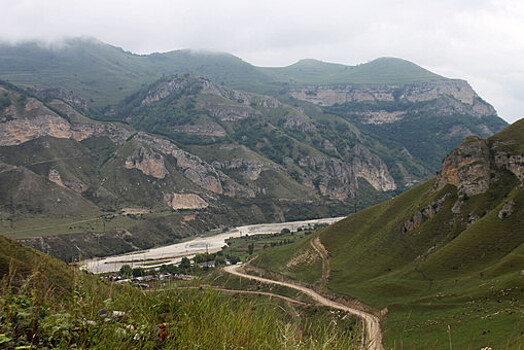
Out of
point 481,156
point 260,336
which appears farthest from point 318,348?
point 481,156

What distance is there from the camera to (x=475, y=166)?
90375 millimetres

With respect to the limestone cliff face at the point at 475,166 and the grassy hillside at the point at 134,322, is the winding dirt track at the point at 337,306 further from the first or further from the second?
the grassy hillside at the point at 134,322

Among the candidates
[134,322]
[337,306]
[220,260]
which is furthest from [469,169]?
[134,322]

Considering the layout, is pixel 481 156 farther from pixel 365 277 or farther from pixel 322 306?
pixel 322 306

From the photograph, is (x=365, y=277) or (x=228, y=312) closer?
(x=228, y=312)

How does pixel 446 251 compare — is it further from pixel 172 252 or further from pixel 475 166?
pixel 172 252

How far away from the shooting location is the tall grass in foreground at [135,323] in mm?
4953

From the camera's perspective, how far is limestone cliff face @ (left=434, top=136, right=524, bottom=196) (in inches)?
3465

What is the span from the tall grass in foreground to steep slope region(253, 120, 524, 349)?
44.5m

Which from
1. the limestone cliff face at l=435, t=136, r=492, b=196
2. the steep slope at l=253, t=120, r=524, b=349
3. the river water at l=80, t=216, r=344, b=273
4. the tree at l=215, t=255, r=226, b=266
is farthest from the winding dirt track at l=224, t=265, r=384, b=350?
the limestone cliff face at l=435, t=136, r=492, b=196

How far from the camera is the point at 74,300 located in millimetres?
5617

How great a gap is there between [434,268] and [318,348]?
7493 centimetres

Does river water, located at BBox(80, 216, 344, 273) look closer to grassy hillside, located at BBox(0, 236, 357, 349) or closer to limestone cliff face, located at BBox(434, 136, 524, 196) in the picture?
limestone cliff face, located at BBox(434, 136, 524, 196)

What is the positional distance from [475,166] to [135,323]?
97.3 meters
